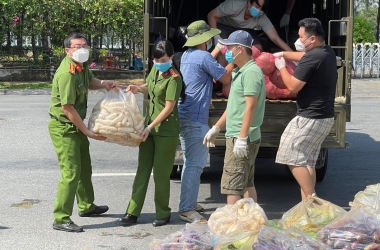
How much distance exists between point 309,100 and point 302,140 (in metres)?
0.35

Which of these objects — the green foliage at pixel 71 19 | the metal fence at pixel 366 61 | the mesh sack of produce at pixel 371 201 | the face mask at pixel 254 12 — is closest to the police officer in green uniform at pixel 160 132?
the mesh sack of produce at pixel 371 201

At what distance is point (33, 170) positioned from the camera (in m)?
8.59

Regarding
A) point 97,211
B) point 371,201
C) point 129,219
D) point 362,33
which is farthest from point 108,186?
point 362,33

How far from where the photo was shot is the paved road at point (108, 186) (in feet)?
19.4

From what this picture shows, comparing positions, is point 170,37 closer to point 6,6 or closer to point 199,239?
point 199,239

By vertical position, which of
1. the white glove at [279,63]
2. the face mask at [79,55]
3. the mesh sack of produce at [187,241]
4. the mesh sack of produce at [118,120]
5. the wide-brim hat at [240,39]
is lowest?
the mesh sack of produce at [187,241]

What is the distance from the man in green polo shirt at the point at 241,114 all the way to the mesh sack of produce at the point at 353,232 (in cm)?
107

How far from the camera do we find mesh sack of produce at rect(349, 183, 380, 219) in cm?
529

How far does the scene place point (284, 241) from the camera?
4.47 m

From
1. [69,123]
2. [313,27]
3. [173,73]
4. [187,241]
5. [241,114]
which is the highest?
[313,27]

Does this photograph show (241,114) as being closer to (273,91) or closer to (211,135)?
(211,135)

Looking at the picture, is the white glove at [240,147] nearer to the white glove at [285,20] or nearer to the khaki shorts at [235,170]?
the khaki shorts at [235,170]

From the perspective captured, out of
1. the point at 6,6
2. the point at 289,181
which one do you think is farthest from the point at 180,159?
the point at 6,6

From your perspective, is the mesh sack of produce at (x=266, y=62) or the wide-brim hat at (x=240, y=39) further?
the mesh sack of produce at (x=266, y=62)
